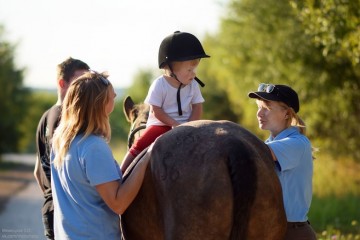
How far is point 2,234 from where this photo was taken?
11266 millimetres

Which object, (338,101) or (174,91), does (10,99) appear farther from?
(174,91)

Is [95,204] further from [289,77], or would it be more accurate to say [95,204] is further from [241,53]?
[241,53]

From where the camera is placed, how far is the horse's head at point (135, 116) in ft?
19.9

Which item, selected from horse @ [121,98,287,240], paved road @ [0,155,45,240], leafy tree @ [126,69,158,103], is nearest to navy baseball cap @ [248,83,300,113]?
horse @ [121,98,287,240]

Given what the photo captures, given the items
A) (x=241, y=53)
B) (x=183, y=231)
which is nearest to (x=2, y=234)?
(x=183, y=231)

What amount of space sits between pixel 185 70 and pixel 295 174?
1.32m

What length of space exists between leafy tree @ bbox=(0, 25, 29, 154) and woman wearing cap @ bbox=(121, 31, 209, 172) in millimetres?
32885

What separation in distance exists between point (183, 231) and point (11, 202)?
49.9ft

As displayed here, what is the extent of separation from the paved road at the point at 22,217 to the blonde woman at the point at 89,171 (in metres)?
6.57

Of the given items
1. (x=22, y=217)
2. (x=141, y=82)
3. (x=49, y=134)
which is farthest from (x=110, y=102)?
(x=141, y=82)

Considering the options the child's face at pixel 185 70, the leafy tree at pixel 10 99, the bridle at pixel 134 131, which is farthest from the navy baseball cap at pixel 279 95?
the leafy tree at pixel 10 99

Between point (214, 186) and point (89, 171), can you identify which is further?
point (89, 171)

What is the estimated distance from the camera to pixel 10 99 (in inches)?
1587

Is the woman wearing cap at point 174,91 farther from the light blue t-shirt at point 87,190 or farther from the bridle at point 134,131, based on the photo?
the light blue t-shirt at point 87,190
